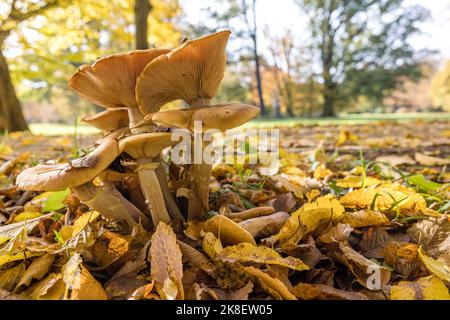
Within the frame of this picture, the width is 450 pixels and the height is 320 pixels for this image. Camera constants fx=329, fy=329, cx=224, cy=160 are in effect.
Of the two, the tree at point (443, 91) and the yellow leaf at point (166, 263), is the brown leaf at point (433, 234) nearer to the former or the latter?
the yellow leaf at point (166, 263)

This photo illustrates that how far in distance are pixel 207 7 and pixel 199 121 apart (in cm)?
2332

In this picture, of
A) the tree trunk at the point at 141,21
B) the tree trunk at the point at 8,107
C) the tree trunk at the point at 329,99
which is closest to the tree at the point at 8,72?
the tree trunk at the point at 8,107

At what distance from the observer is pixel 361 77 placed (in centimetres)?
1959

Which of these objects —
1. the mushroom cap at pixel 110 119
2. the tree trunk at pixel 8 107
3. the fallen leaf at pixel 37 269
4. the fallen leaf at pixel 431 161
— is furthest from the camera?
the tree trunk at pixel 8 107

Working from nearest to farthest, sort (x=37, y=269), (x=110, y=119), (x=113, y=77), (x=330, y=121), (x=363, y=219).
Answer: (x=37, y=269) < (x=113, y=77) < (x=363, y=219) < (x=110, y=119) < (x=330, y=121)

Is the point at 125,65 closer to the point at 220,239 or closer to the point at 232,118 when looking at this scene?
the point at 232,118

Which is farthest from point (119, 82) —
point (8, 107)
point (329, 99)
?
point (329, 99)

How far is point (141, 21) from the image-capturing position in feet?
17.1

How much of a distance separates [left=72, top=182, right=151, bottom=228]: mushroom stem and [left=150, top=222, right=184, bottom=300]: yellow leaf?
214 millimetres

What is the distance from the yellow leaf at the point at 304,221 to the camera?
42.8 inches

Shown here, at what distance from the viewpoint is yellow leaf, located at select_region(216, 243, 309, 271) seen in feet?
2.91

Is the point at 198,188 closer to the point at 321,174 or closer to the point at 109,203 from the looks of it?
the point at 109,203

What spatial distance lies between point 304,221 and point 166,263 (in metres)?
0.48
